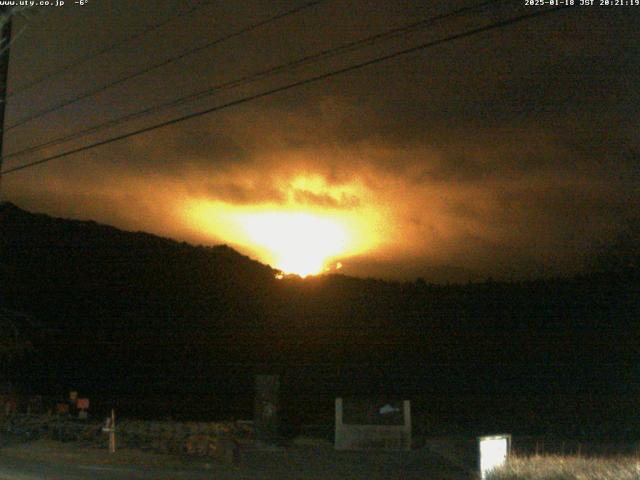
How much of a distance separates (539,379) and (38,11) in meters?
26.0

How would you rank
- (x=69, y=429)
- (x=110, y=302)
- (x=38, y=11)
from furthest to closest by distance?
1. (x=110, y=302)
2. (x=69, y=429)
3. (x=38, y=11)

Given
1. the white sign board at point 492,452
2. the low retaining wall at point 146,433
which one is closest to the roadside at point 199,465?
the low retaining wall at point 146,433

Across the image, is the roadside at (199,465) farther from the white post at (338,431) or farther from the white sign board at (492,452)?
the white sign board at (492,452)

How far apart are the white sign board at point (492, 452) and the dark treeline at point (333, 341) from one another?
1483 cm

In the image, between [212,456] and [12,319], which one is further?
[12,319]

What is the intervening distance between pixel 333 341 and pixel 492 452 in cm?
2522

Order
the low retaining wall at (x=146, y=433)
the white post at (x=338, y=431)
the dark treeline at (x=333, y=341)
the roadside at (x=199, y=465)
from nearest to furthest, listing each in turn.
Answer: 1. the roadside at (x=199, y=465)
2. the low retaining wall at (x=146, y=433)
3. the white post at (x=338, y=431)
4. the dark treeline at (x=333, y=341)

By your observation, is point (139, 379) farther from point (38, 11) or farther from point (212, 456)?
point (38, 11)

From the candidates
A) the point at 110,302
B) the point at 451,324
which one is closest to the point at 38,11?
the point at 451,324

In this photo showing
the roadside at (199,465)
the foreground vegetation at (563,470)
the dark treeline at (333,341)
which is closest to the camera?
the foreground vegetation at (563,470)

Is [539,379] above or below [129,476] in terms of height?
above

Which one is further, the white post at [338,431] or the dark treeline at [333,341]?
the dark treeline at [333,341]

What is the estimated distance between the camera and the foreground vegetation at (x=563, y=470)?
12.2 meters

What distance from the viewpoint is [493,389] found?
3362 cm
